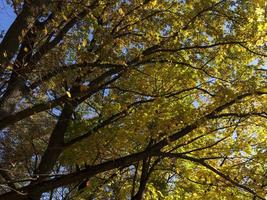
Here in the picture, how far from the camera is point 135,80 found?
31.9ft

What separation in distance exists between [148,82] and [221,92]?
2.28 meters

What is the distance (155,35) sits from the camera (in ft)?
25.1

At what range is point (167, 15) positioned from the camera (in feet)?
26.5

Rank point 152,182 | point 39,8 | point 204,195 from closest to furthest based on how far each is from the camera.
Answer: point 39,8
point 204,195
point 152,182

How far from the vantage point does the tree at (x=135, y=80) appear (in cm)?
690

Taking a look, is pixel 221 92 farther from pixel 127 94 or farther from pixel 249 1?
pixel 127 94

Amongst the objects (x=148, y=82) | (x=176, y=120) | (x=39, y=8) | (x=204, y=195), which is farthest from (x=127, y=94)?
(x=39, y=8)

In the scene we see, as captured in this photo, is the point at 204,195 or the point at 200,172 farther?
the point at 204,195

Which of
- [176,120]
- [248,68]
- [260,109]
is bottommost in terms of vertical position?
[176,120]

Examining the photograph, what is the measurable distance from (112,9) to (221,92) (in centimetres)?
240

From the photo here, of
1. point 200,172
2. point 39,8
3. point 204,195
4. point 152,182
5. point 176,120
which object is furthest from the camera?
point 152,182

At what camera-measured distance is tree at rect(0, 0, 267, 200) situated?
22.6ft

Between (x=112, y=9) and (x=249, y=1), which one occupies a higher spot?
(x=249, y=1)

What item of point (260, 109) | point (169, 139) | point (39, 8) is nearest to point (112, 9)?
point (39, 8)
